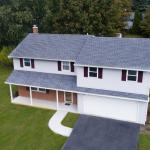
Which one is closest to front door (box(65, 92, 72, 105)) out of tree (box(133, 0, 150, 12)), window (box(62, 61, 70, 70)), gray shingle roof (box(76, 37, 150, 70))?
window (box(62, 61, 70, 70))

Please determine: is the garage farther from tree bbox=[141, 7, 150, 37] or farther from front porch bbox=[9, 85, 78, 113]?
tree bbox=[141, 7, 150, 37]

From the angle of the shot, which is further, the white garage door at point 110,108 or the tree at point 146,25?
the tree at point 146,25

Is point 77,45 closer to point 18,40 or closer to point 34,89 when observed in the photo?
point 34,89

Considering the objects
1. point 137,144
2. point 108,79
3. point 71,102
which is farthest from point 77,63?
point 137,144

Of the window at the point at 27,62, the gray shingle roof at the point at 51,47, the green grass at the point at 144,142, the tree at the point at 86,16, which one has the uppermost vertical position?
the tree at the point at 86,16

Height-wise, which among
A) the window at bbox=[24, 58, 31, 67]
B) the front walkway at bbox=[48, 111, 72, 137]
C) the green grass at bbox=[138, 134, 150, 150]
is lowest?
the green grass at bbox=[138, 134, 150, 150]

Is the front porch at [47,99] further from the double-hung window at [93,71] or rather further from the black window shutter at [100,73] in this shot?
the black window shutter at [100,73]

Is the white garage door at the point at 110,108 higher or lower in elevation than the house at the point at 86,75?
lower

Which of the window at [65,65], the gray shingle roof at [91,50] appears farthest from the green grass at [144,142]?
the window at [65,65]
